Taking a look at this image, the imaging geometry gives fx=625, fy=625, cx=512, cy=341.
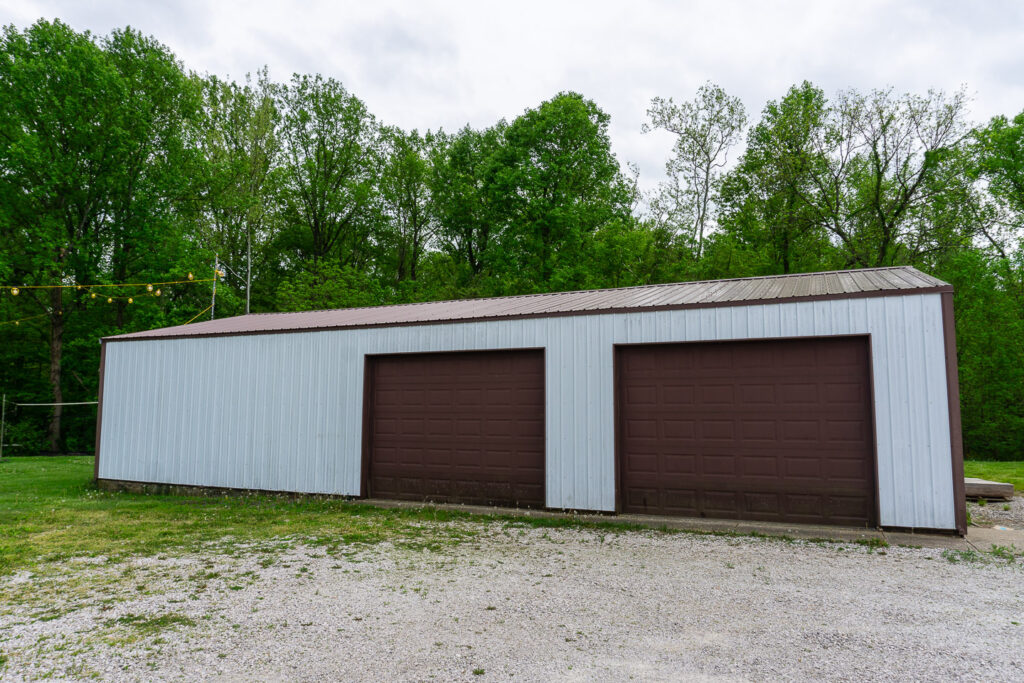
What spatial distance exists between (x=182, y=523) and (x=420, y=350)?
13.5 ft

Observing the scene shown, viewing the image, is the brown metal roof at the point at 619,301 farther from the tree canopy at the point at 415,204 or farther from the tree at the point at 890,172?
the tree at the point at 890,172

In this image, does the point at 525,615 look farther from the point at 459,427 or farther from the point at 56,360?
the point at 56,360

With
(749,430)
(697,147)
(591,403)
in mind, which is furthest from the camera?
(697,147)

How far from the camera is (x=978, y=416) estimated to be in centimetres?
2205

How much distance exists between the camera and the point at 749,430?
822 centimetres

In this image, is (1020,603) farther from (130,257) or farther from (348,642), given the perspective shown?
(130,257)

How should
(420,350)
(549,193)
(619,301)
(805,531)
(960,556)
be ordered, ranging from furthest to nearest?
(549,193) < (420,350) < (619,301) < (805,531) < (960,556)

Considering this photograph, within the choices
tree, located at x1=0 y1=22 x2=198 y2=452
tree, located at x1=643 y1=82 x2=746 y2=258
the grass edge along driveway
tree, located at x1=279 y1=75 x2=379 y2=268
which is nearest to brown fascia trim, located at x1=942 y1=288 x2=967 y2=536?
the grass edge along driveway

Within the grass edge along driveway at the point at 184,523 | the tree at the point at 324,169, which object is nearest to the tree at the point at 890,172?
the grass edge along driveway at the point at 184,523

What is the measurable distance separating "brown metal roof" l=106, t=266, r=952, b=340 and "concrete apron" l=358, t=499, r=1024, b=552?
9.33 feet

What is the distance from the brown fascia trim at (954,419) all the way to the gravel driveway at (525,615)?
3.32 feet

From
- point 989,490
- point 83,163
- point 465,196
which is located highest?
point 465,196

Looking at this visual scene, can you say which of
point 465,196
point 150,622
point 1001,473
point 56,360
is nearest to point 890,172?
point 1001,473

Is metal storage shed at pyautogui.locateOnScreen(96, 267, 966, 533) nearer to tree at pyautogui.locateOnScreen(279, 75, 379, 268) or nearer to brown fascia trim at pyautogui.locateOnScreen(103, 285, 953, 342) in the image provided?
brown fascia trim at pyautogui.locateOnScreen(103, 285, 953, 342)
